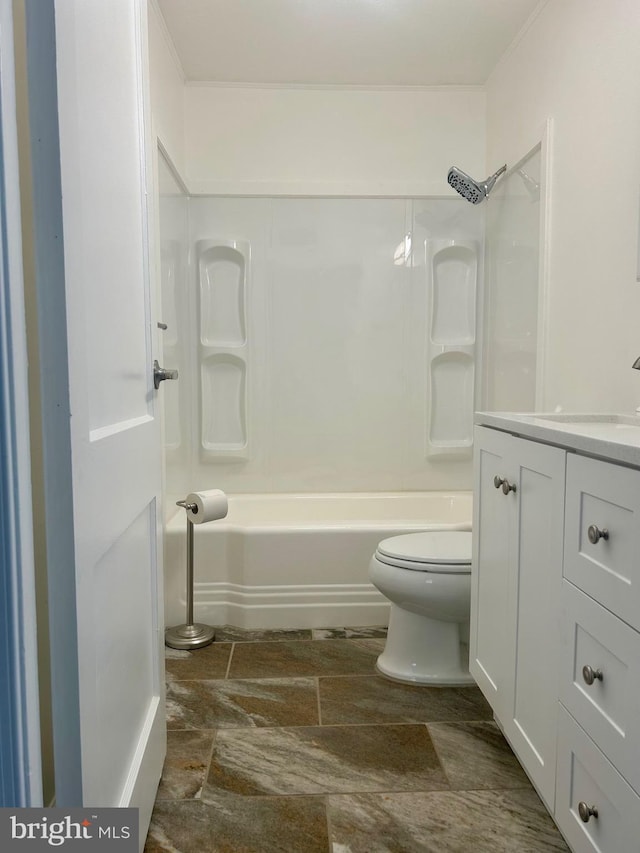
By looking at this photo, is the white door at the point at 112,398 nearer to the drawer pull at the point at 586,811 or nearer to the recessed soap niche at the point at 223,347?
the drawer pull at the point at 586,811

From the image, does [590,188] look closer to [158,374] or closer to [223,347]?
[158,374]

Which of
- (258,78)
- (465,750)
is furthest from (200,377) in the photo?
(465,750)

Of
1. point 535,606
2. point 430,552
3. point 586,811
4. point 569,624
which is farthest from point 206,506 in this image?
point 586,811

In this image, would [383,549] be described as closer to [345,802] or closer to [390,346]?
[345,802]

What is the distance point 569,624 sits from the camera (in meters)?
1.27

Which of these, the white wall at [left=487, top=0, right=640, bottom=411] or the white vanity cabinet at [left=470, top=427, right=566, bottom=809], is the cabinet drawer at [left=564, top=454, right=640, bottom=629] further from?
the white wall at [left=487, top=0, right=640, bottom=411]

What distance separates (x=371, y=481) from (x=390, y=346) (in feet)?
2.34

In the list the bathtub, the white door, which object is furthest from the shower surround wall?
the white door

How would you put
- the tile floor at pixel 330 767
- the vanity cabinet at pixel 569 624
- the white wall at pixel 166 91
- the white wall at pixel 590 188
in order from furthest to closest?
the white wall at pixel 166 91
the white wall at pixel 590 188
the tile floor at pixel 330 767
the vanity cabinet at pixel 569 624

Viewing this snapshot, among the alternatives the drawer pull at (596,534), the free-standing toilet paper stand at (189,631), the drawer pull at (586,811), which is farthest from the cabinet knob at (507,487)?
the free-standing toilet paper stand at (189,631)

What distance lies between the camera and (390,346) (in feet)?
11.5

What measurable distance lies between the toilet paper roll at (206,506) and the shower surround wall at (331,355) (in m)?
0.82

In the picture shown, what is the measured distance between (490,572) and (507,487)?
29 cm

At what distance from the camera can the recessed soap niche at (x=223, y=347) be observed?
3.44m
